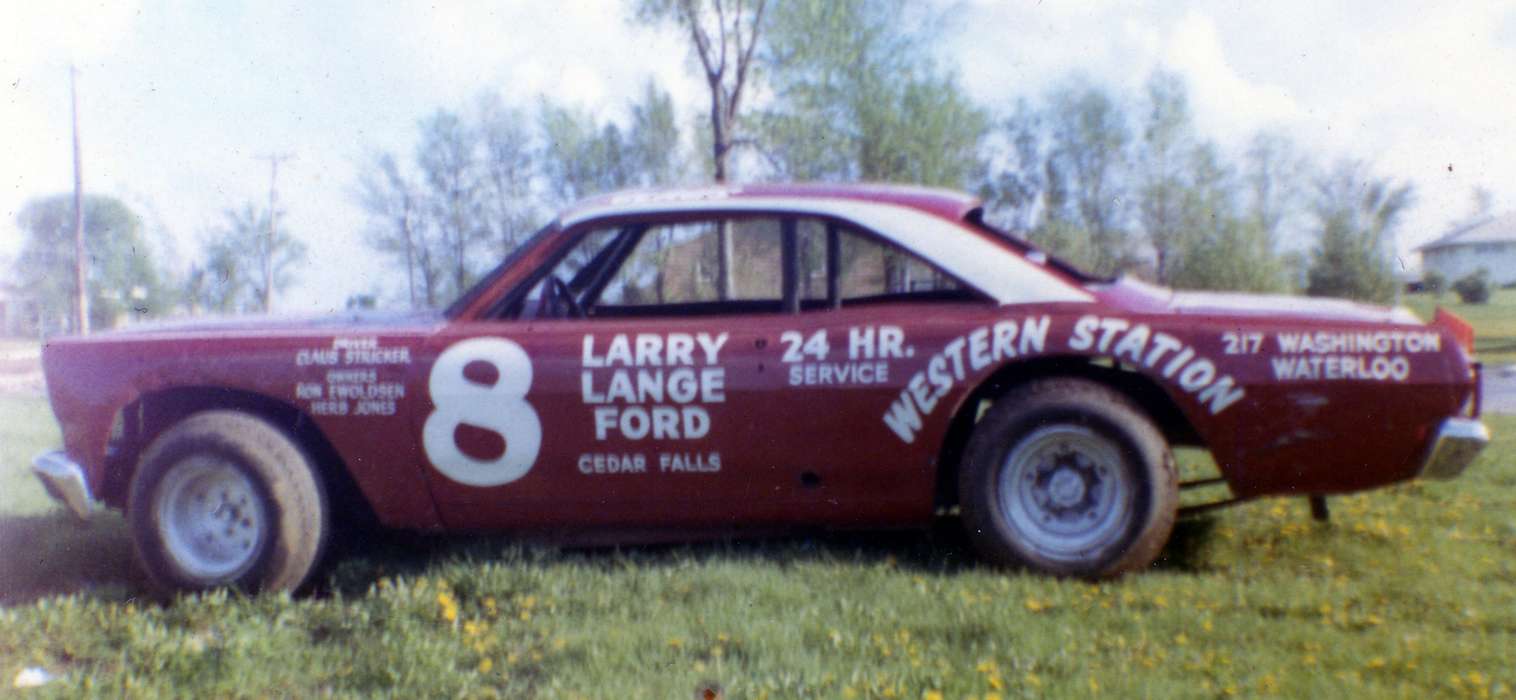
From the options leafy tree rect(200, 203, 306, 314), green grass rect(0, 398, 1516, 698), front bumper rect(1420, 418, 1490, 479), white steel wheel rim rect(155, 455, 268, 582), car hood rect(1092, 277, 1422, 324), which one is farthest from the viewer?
leafy tree rect(200, 203, 306, 314)

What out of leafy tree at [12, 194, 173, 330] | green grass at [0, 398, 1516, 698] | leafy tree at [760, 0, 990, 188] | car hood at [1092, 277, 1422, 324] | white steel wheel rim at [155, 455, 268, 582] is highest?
leafy tree at [760, 0, 990, 188]

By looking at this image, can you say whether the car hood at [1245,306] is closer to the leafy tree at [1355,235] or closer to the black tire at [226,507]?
the black tire at [226,507]

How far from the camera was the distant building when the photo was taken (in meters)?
50.9

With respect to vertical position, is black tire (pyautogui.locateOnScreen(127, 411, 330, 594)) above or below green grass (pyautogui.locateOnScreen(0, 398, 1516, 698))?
above

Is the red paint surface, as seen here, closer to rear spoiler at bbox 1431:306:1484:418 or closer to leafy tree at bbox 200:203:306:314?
rear spoiler at bbox 1431:306:1484:418

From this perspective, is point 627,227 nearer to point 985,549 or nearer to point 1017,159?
point 985,549

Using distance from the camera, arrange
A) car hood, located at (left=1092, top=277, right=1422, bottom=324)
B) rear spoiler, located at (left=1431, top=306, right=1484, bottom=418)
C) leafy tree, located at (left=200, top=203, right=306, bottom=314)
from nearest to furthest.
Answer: rear spoiler, located at (left=1431, top=306, right=1484, bottom=418), car hood, located at (left=1092, top=277, right=1422, bottom=324), leafy tree, located at (left=200, top=203, right=306, bottom=314)

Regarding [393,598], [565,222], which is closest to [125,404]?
[393,598]

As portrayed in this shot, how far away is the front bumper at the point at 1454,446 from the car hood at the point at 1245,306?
362 millimetres

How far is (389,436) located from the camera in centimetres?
391

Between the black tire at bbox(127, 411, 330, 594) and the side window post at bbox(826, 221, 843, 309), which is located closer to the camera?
the black tire at bbox(127, 411, 330, 594)

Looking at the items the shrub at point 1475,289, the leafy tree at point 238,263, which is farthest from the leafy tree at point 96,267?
the shrub at point 1475,289

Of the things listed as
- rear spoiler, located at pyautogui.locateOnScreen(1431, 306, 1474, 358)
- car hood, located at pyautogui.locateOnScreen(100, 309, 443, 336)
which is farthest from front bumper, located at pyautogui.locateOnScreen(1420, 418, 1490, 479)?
car hood, located at pyautogui.locateOnScreen(100, 309, 443, 336)

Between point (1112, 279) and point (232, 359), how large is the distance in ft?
10.5
